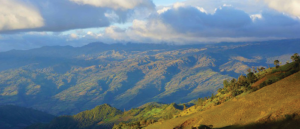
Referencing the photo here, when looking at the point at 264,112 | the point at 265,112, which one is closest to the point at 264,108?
the point at 264,112

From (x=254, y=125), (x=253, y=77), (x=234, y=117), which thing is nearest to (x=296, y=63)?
(x=253, y=77)

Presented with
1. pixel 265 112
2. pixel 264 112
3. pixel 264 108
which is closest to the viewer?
pixel 265 112

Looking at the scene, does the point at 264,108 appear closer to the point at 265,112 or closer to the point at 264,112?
the point at 264,112

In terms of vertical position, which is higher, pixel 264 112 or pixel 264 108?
pixel 264 108

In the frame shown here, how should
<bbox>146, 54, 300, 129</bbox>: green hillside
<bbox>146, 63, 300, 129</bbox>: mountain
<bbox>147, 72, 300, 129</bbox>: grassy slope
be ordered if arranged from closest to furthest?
<bbox>146, 63, 300, 129</bbox>: mountain < <bbox>146, 54, 300, 129</bbox>: green hillside < <bbox>147, 72, 300, 129</bbox>: grassy slope

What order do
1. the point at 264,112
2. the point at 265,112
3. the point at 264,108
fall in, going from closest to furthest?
the point at 265,112 < the point at 264,112 < the point at 264,108

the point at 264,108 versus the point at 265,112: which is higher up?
the point at 264,108

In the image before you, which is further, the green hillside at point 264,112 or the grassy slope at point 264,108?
the grassy slope at point 264,108

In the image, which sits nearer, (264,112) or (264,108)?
(264,112)

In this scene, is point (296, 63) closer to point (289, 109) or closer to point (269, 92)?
point (269, 92)

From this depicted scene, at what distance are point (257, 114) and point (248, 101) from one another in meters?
17.2

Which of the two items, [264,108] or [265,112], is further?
[264,108]

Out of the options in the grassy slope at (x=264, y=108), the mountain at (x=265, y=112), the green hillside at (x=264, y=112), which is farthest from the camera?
the grassy slope at (x=264, y=108)

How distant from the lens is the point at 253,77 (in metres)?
199
